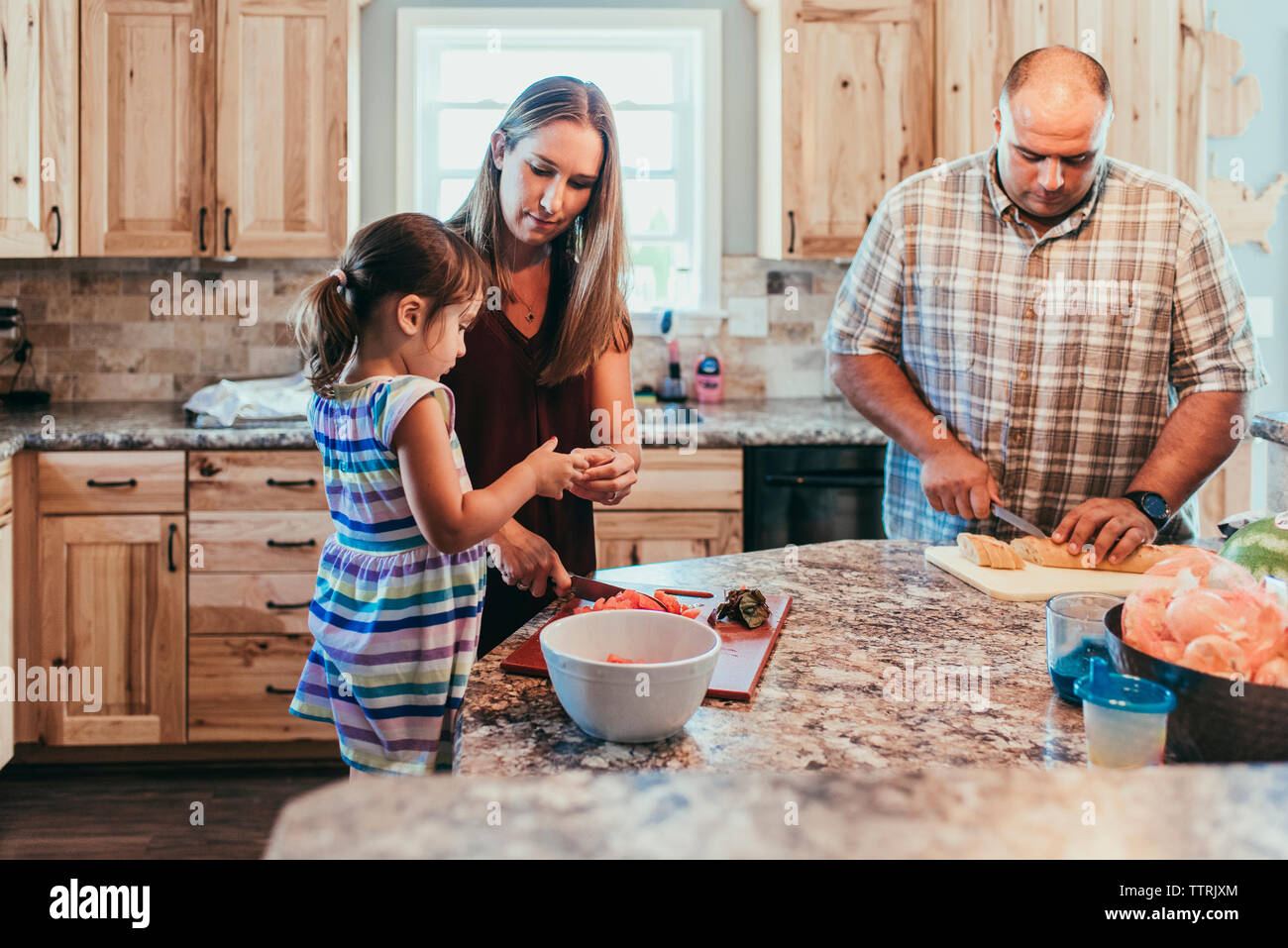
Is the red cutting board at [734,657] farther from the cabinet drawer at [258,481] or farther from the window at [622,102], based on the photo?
the window at [622,102]

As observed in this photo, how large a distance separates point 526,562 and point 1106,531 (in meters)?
0.83

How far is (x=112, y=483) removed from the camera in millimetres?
2824

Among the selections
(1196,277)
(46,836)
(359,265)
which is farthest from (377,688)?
(46,836)

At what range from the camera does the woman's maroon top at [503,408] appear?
1604mm

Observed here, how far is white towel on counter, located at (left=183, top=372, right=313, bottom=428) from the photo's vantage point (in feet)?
9.67

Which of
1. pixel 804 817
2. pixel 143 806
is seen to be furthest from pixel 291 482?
pixel 804 817

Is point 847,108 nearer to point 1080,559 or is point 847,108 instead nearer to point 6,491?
point 1080,559

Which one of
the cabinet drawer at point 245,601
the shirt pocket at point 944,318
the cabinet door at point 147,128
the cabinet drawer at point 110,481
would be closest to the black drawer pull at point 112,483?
the cabinet drawer at point 110,481

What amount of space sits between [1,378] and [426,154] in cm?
153

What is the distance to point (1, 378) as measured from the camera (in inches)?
134

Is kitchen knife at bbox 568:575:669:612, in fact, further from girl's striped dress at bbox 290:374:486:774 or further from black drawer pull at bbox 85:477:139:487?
black drawer pull at bbox 85:477:139:487

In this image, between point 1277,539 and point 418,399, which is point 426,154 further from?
point 1277,539

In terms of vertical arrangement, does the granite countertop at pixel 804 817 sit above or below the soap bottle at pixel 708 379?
below

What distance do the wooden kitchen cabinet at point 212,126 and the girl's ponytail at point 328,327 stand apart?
6.15ft
